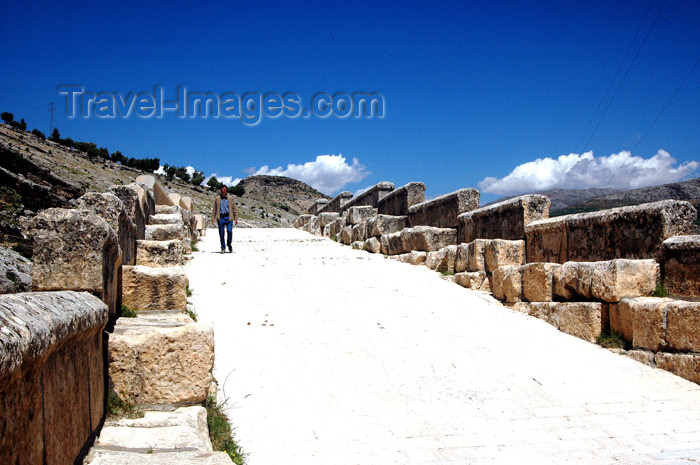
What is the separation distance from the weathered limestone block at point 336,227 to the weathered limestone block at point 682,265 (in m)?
12.6

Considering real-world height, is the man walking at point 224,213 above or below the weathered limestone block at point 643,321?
above

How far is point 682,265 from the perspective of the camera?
6.07 metres

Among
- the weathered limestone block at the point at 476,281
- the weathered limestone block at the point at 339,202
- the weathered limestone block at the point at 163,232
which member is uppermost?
the weathered limestone block at the point at 339,202

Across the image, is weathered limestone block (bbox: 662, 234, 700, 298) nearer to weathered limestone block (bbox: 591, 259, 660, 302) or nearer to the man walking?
weathered limestone block (bbox: 591, 259, 660, 302)

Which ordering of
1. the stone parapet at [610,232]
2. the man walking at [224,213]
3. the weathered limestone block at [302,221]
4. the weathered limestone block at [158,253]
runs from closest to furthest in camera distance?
1. the stone parapet at [610,232]
2. the weathered limestone block at [158,253]
3. the man walking at [224,213]
4. the weathered limestone block at [302,221]

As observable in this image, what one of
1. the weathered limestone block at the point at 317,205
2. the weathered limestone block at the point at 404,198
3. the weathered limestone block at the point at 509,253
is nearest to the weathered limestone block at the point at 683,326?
the weathered limestone block at the point at 509,253

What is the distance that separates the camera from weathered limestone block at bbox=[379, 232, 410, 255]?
12.9m

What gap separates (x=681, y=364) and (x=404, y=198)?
29.7 ft

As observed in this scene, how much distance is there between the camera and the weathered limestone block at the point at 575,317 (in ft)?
22.2

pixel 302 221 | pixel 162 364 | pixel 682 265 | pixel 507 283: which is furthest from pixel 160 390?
pixel 302 221

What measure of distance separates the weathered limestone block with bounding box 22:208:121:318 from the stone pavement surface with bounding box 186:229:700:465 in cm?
180

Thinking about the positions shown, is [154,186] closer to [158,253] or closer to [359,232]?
[359,232]

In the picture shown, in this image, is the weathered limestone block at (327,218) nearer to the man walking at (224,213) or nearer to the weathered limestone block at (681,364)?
the man walking at (224,213)

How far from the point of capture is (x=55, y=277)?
11.1ft
